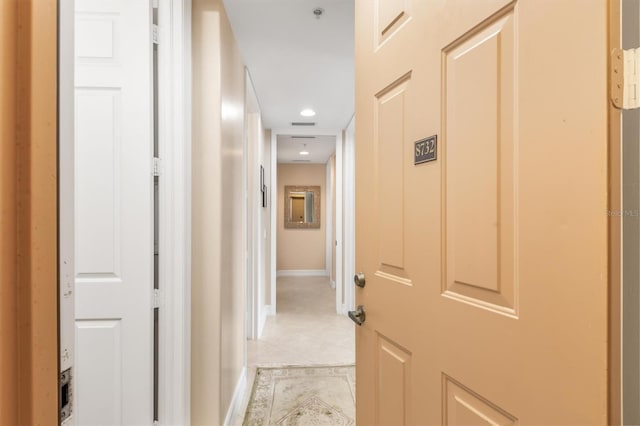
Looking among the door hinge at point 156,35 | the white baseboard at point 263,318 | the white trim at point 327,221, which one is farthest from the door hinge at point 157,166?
the white trim at point 327,221

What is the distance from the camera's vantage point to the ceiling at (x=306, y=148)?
493 cm

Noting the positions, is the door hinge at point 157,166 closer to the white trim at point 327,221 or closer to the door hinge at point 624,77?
the door hinge at point 624,77

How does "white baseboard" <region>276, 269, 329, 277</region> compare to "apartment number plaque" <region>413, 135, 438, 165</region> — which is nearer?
"apartment number plaque" <region>413, 135, 438, 165</region>

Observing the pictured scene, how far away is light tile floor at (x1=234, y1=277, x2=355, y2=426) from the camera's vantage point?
284cm

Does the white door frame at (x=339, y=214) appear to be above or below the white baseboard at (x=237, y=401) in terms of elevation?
above

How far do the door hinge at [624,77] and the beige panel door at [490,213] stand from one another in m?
0.01

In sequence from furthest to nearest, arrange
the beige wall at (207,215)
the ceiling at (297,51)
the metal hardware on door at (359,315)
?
the ceiling at (297,51) < the beige wall at (207,215) < the metal hardware on door at (359,315)

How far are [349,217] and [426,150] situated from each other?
10.7 feet

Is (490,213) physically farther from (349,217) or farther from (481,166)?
(349,217)

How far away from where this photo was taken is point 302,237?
24.0ft

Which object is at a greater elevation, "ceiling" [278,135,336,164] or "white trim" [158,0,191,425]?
"ceiling" [278,135,336,164]

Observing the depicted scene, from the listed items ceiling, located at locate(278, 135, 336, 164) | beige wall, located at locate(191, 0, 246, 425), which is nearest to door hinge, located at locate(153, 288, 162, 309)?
beige wall, located at locate(191, 0, 246, 425)

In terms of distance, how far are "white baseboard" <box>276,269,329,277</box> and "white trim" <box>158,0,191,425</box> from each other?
573cm

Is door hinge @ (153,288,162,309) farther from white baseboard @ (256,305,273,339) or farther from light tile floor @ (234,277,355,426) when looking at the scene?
white baseboard @ (256,305,273,339)
